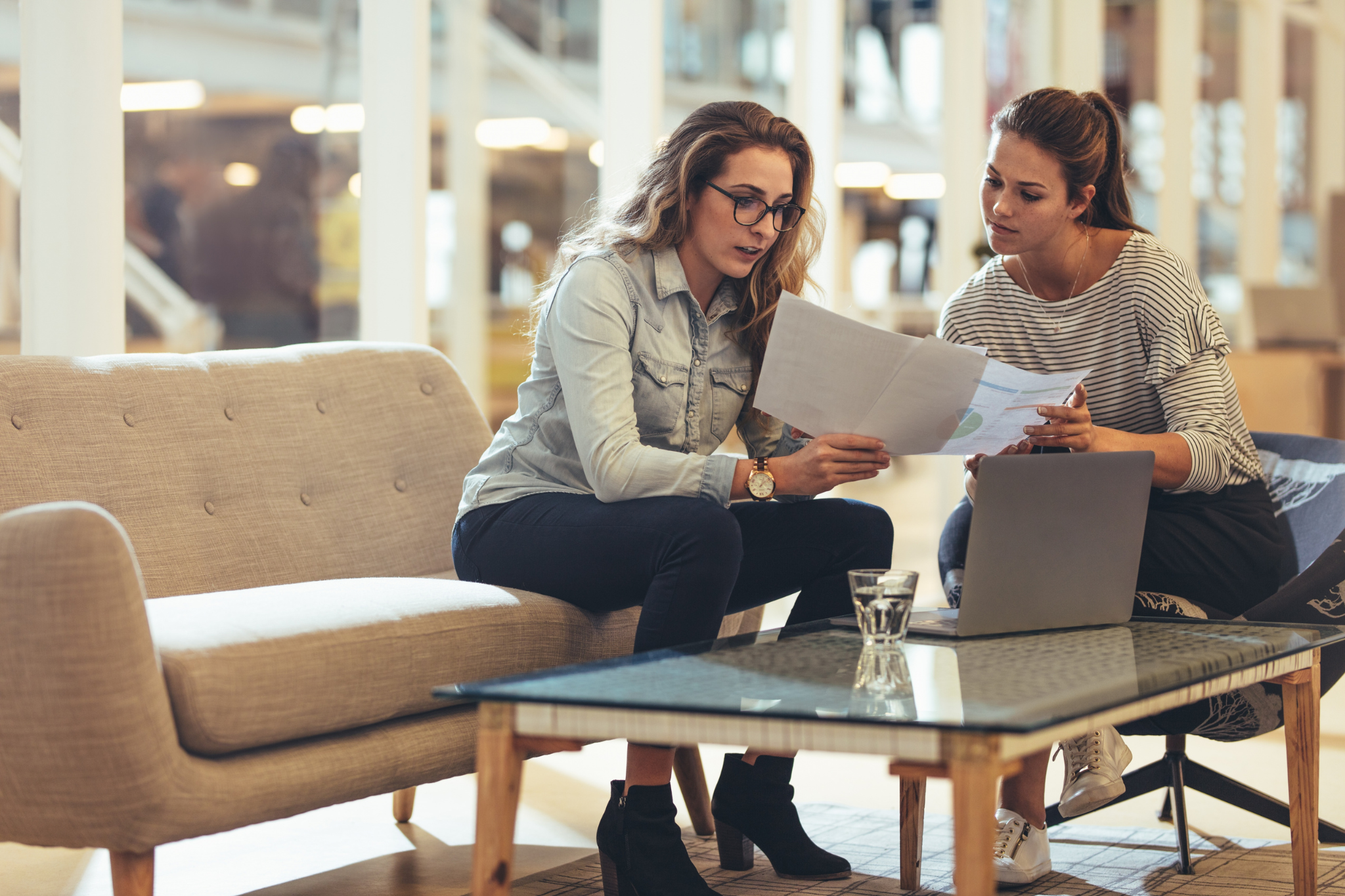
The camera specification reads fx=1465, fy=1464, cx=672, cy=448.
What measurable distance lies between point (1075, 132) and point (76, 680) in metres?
1.60

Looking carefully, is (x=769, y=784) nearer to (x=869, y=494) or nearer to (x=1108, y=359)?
(x=1108, y=359)

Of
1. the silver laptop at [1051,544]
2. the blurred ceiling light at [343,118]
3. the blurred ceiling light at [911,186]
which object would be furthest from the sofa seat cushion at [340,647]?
the blurred ceiling light at [911,186]

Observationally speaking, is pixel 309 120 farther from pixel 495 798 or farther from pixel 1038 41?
pixel 1038 41

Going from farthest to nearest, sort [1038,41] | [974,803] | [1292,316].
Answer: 1. [1292,316]
2. [1038,41]
3. [974,803]

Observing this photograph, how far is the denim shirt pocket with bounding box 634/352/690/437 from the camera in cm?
208

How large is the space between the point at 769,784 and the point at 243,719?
0.71 m

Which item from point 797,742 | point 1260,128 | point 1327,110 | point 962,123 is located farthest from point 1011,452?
point 1327,110

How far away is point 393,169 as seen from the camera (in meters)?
3.31

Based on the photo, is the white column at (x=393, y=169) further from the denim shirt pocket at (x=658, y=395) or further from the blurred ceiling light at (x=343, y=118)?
the denim shirt pocket at (x=658, y=395)

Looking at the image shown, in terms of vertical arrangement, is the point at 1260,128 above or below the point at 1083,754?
above

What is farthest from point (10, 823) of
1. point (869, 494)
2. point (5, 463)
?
point (869, 494)

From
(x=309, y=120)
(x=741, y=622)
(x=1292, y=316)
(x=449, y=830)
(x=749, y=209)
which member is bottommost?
(x=449, y=830)

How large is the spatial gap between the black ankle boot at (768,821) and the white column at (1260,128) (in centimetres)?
693

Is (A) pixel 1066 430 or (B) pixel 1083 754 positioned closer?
(A) pixel 1066 430
